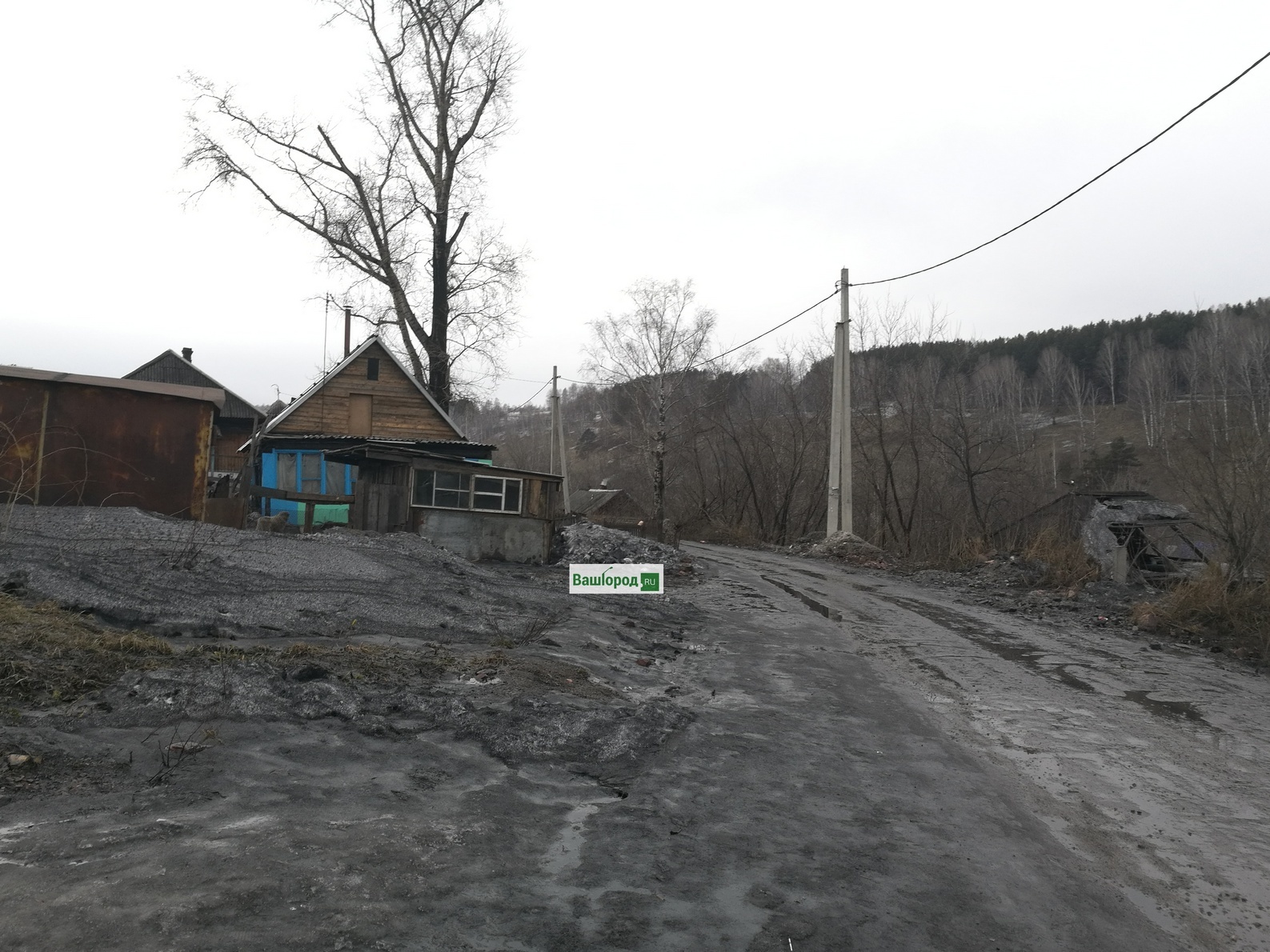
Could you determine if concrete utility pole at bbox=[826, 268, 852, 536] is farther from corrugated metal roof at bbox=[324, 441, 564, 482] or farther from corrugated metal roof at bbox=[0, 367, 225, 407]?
corrugated metal roof at bbox=[0, 367, 225, 407]

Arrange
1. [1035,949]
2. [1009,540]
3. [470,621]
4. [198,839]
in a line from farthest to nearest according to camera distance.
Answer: [1009,540] → [470,621] → [198,839] → [1035,949]

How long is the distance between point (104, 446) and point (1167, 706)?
44.5 feet

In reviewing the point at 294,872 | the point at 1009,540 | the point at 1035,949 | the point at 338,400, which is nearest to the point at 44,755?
the point at 294,872

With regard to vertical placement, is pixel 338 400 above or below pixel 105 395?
above

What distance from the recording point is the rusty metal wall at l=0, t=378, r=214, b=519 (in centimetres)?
1287

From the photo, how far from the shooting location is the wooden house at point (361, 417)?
33000 mm

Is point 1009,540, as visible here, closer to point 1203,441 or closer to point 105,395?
point 1203,441

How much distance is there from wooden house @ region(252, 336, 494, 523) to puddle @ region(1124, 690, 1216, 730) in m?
26.8

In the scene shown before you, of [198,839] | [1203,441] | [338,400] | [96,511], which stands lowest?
[198,839]

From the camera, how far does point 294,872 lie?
135 inches

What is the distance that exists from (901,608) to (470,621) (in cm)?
724

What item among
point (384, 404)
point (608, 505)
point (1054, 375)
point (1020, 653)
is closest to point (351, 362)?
point (384, 404)

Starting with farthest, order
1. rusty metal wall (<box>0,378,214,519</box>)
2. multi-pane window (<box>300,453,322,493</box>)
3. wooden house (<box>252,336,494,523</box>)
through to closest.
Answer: wooden house (<box>252,336,494,523</box>) < multi-pane window (<box>300,453,322,493</box>) < rusty metal wall (<box>0,378,214,519</box>)

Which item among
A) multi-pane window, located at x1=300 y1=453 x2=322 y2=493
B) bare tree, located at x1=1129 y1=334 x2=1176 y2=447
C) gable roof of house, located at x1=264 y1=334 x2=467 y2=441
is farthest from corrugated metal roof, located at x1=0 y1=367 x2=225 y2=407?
bare tree, located at x1=1129 y1=334 x2=1176 y2=447
